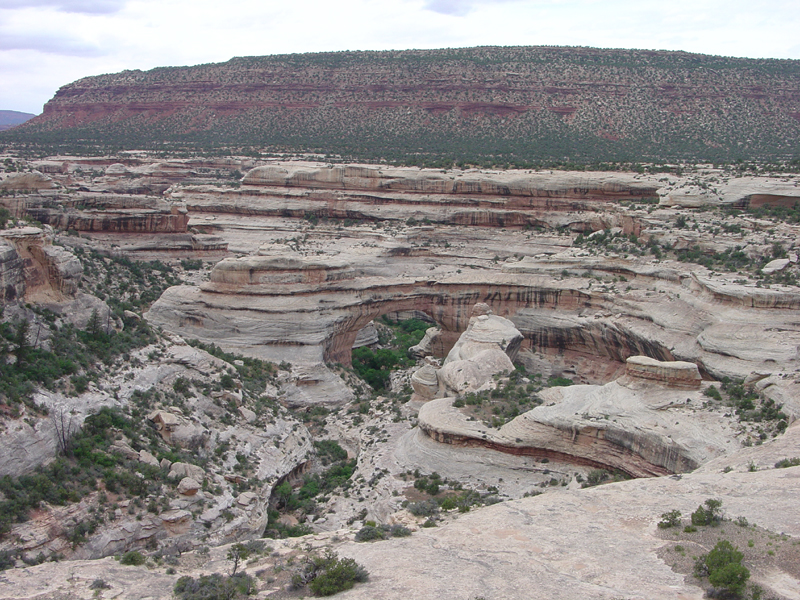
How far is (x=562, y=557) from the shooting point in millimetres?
13766

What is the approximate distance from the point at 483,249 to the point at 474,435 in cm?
2176

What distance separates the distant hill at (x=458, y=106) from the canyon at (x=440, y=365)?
64.8ft

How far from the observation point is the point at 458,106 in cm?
8669

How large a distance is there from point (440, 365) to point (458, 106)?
5785 cm

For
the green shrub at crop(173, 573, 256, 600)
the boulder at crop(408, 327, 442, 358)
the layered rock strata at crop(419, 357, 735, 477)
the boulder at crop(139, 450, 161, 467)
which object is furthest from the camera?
the boulder at crop(408, 327, 442, 358)

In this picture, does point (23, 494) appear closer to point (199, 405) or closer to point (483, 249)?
point (199, 405)

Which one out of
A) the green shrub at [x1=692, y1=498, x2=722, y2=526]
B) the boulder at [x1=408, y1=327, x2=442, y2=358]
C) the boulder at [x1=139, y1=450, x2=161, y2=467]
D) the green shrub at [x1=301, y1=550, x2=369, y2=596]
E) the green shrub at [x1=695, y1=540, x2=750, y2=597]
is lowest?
the boulder at [x1=408, y1=327, x2=442, y2=358]

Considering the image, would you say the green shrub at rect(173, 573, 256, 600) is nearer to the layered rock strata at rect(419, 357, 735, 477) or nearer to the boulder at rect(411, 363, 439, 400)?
the layered rock strata at rect(419, 357, 735, 477)

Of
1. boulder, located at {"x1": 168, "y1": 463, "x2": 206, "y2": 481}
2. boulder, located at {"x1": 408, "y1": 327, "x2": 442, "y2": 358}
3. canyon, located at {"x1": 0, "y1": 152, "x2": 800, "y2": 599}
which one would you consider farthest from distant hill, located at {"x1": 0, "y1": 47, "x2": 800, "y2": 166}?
boulder, located at {"x1": 168, "y1": 463, "x2": 206, "y2": 481}

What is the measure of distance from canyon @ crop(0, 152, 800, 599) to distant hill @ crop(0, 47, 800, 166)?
1974 centimetres

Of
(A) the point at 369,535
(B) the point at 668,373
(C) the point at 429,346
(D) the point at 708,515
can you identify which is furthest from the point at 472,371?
(D) the point at 708,515

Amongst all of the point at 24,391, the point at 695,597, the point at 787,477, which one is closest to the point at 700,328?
the point at 787,477

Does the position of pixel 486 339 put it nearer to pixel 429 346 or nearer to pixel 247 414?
pixel 429 346

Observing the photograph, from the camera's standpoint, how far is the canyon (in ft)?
49.5
